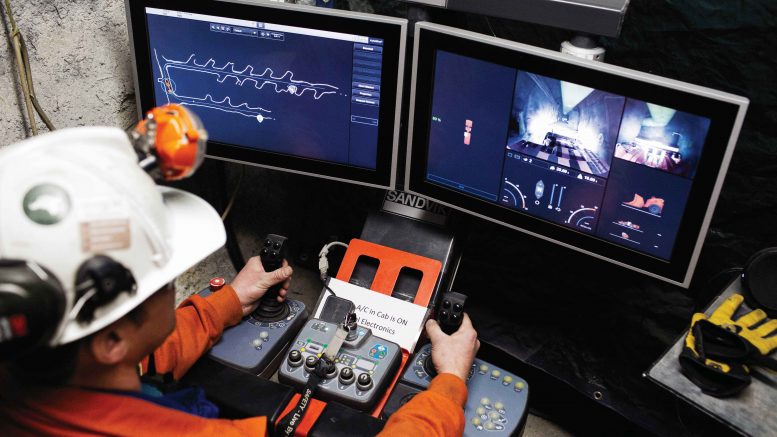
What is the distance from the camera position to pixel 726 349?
1595 millimetres

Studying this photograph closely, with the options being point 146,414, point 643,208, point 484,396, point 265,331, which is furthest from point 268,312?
point 643,208

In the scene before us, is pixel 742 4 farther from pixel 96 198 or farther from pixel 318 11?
pixel 96 198

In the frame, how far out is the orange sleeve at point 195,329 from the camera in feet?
5.42

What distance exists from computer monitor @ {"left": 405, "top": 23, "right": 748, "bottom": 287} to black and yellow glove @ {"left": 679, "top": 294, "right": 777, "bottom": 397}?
13 centimetres

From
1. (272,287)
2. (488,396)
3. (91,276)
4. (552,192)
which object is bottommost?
(488,396)

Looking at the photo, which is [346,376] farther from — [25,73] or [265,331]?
[25,73]

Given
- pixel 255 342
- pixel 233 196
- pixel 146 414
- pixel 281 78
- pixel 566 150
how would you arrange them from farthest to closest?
pixel 233 196, pixel 281 78, pixel 255 342, pixel 566 150, pixel 146 414

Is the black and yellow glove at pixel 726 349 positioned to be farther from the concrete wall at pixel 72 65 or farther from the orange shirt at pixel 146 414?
the concrete wall at pixel 72 65

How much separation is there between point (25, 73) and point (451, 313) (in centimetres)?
139

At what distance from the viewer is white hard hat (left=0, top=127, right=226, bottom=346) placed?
99 cm

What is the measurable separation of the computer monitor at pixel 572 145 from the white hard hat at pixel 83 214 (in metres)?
0.90

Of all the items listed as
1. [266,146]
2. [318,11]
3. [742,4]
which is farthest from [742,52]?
[266,146]

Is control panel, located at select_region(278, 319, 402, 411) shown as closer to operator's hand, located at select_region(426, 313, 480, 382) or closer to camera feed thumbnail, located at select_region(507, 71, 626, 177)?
operator's hand, located at select_region(426, 313, 480, 382)

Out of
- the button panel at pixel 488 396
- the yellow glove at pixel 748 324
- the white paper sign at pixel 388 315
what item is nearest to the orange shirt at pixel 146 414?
the button panel at pixel 488 396
